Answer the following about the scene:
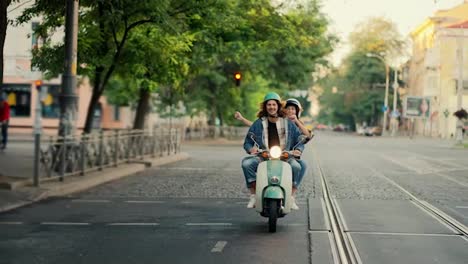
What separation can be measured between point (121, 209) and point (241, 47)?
1521 cm

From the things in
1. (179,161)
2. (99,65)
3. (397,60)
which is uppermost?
(397,60)

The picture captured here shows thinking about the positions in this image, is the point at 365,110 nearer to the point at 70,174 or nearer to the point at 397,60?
the point at 397,60

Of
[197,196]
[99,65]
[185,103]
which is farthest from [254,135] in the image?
[185,103]

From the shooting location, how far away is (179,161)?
26.0 meters

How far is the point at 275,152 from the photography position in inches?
365

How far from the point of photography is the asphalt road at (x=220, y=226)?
7.64 metres

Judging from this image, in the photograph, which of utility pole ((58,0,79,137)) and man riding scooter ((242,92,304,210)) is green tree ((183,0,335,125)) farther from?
man riding scooter ((242,92,304,210))

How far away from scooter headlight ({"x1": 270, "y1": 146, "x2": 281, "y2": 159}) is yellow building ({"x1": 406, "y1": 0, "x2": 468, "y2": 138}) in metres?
71.2

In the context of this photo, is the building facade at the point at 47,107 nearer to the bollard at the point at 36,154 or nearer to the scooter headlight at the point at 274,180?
the bollard at the point at 36,154

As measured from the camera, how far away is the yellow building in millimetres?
79875

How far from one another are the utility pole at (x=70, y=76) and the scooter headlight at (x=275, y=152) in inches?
293

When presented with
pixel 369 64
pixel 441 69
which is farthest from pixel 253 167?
pixel 369 64

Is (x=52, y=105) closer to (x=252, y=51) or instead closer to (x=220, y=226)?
(x=252, y=51)

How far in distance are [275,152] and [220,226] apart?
4.32 feet
